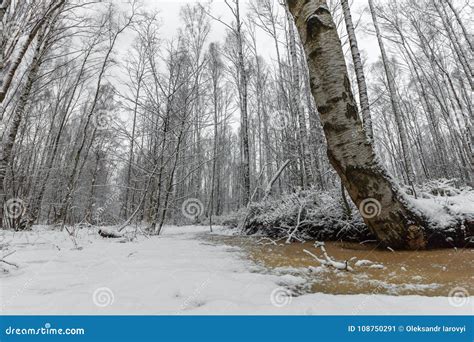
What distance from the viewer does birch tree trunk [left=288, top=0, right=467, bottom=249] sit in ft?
7.83

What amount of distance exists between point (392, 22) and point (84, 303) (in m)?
17.2

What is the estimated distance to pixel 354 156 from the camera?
2.39 m

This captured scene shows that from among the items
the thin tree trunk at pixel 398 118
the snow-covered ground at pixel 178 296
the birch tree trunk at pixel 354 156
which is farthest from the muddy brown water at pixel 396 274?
the thin tree trunk at pixel 398 118

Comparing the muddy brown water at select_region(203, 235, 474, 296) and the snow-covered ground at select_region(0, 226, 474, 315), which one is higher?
the snow-covered ground at select_region(0, 226, 474, 315)

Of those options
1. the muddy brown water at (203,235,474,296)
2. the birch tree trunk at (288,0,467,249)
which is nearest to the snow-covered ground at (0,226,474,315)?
the muddy brown water at (203,235,474,296)

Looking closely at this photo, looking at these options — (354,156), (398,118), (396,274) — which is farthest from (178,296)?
(398,118)

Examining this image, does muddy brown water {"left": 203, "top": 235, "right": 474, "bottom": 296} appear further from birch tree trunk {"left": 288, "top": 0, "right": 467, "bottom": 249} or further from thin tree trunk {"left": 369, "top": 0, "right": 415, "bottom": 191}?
thin tree trunk {"left": 369, "top": 0, "right": 415, "bottom": 191}

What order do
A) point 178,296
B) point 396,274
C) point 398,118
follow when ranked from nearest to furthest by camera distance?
point 178,296, point 396,274, point 398,118

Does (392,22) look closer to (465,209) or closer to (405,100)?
(405,100)

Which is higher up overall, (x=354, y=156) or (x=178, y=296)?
(x=354, y=156)

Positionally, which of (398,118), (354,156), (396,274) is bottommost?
(396,274)

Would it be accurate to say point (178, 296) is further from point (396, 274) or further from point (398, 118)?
point (398, 118)

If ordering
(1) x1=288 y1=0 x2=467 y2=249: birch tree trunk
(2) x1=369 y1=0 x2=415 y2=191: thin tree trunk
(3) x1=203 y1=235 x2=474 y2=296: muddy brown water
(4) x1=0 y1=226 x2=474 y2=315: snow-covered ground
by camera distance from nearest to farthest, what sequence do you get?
(4) x1=0 y1=226 x2=474 y2=315: snow-covered ground
(3) x1=203 y1=235 x2=474 y2=296: muddy brown water
(1) x1=288 y1=0 x2=467 y2=249: birch tree trunk
(2) x1=369 y1=0 x2=415 y2=191: thin tree trunk
